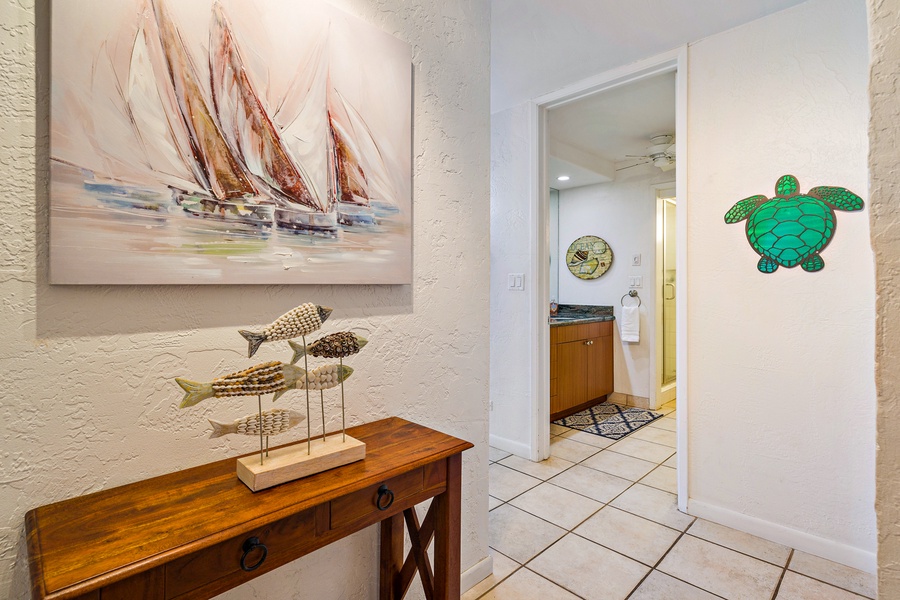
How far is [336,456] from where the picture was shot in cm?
104

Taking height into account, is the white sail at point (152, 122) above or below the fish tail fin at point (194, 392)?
above

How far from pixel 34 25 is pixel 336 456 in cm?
105

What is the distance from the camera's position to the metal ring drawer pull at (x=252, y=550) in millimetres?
835

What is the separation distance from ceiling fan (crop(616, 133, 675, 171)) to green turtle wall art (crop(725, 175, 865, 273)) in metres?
1.68

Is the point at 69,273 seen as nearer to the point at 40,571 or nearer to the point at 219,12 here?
the point at 40,571

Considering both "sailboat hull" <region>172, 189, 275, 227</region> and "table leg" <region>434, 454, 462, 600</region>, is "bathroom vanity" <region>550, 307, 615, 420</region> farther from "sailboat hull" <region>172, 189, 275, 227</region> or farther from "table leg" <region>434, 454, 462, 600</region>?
"sailboat hull" <region>172, 189, 275, 227</region>

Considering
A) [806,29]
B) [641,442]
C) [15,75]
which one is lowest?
[641,442]

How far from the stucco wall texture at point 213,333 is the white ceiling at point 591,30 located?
47 cm

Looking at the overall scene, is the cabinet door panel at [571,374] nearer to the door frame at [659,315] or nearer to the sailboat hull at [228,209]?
the door frame at [659,315]

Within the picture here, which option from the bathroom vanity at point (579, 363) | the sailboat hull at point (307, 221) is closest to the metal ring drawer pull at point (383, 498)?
the sailboat hull at point (307, 221)

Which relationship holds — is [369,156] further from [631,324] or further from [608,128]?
[631,324]

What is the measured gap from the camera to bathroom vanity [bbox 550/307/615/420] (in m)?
3.62

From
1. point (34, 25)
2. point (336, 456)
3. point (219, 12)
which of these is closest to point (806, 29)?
point (219, 12)

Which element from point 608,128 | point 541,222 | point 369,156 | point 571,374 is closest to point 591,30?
point 541,222
